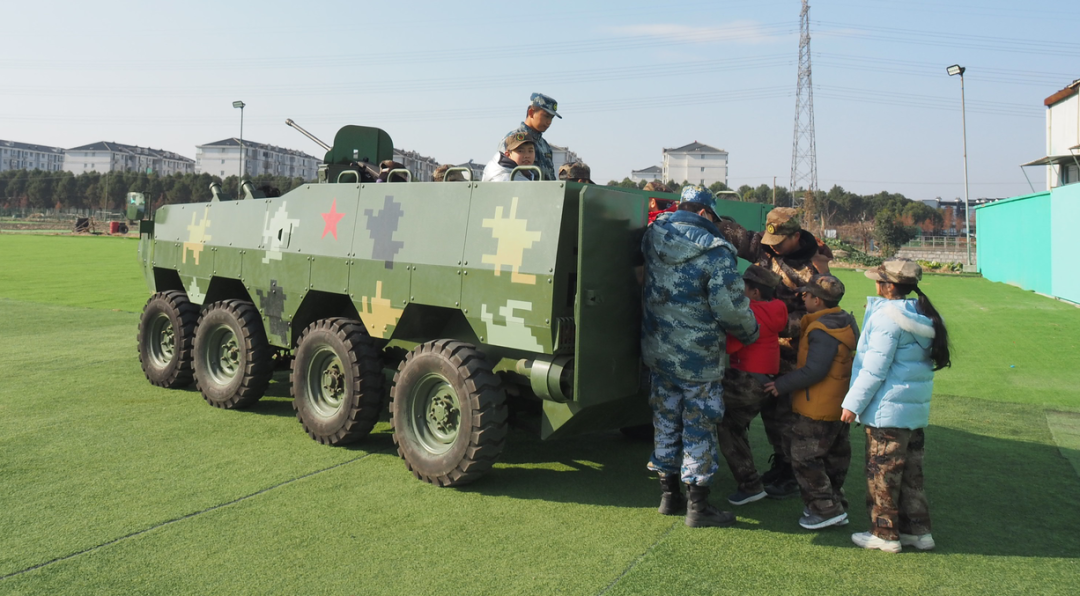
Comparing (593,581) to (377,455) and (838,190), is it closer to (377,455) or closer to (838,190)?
(377,455)

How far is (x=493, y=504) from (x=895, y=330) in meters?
2.49

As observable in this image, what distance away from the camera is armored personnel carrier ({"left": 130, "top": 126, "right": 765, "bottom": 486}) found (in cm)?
489

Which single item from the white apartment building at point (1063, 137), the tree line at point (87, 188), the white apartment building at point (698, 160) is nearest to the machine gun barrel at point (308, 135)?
the white apartment building at point (1063, 137)

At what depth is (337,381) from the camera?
6312 mm

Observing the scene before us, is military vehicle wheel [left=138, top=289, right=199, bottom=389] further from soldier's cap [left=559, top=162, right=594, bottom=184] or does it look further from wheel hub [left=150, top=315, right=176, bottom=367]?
soldier's cap [left=559, top=162, right=594, bottom=184]

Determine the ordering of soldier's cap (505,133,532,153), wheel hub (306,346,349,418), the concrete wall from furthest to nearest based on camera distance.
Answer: the concrete wall → wheel hub (306,346,349,418) → soldier's cap (505,133,532,153)

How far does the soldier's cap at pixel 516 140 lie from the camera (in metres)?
5.80

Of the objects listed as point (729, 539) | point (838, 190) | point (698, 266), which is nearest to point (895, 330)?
point (698, 266)

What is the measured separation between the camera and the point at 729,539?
14.8 ft

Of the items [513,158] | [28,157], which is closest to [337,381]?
[513,158]

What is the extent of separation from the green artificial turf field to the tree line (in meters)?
67.5

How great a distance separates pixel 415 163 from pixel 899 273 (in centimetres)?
1277

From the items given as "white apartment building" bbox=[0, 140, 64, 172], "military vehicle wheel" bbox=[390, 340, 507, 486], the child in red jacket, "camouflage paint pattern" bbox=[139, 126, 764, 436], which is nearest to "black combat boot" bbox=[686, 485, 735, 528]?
the child in red jacket

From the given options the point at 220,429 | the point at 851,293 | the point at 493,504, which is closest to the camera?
the point at 493,504
